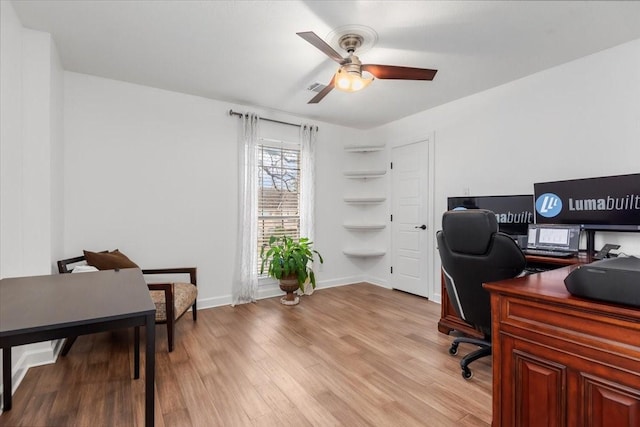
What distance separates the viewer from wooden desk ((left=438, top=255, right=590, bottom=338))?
2135mm

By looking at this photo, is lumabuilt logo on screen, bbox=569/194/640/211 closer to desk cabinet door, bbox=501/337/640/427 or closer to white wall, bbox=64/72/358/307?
desk cabinet door, bbox=501/337/640/427

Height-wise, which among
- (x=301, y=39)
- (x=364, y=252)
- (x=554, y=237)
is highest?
(x=301, y=39)

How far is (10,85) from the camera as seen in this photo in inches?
81.2

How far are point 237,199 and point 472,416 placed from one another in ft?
10.6

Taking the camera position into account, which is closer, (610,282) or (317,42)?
(610,282)

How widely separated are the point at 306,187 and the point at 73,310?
11.1 ft

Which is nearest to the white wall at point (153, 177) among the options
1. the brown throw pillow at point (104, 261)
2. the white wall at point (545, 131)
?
the brown throw pillow at point (104, 261)

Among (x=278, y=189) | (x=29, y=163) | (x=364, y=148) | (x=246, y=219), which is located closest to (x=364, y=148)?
(x=364, y=148)

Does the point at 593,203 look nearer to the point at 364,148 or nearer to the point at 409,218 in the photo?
the point at 409,218

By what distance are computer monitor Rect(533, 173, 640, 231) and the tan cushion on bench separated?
11.0ft

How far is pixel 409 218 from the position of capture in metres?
4.30

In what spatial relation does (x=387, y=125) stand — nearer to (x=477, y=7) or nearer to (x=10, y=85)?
(x=477, y=7)

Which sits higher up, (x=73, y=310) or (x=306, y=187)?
(x=306, y=187)

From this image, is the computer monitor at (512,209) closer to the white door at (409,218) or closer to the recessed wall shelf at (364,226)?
the white door at (409,218)
